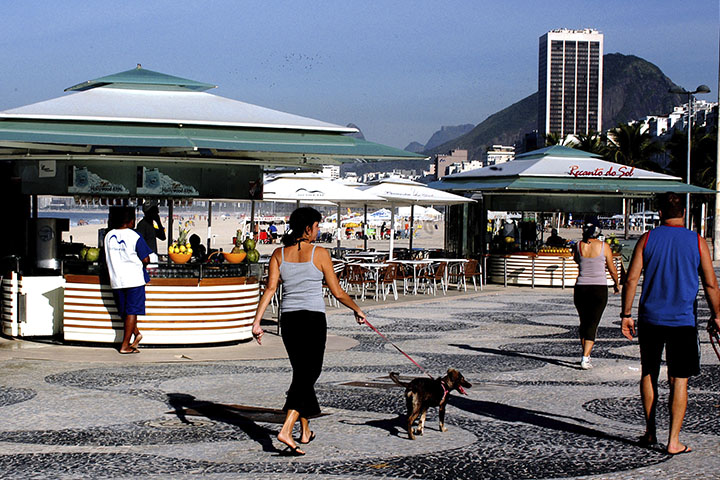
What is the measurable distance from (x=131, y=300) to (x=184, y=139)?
5.94 feet

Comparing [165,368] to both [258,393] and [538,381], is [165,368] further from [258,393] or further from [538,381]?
[538,381]

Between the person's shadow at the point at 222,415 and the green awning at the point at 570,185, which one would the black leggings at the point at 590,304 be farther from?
the green awning at the point at 570,185

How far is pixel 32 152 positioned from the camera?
12234mm

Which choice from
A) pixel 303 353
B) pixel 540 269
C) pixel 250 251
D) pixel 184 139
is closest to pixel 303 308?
pixel 303 353

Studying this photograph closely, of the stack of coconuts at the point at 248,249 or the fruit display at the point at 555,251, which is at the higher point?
the stack of coconuts at the point at 248,249

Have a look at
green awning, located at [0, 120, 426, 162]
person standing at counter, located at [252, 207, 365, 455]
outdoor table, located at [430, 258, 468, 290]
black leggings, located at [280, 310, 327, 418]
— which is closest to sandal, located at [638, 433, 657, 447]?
person standing at counter, located at [252, 207, 365, 455]

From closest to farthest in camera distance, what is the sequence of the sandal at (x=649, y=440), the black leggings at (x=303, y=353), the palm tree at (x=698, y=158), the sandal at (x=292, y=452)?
the sandal at (x=292, y=452) < the black leggings at (x=303, y=353) < the sandal at (x=649, y=440) < the palm tree at (x=698, y=158)

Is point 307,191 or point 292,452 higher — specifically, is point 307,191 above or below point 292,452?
above

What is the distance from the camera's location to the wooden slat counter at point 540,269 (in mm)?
22953

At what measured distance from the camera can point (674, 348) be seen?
6469 millimetres

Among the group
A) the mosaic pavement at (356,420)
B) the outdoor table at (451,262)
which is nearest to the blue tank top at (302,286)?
the mosaic pavement at (356,420)

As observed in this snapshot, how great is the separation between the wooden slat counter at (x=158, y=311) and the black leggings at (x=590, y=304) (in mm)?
3986

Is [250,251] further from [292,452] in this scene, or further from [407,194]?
[407,194]

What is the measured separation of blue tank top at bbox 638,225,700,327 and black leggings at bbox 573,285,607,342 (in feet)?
12.2
